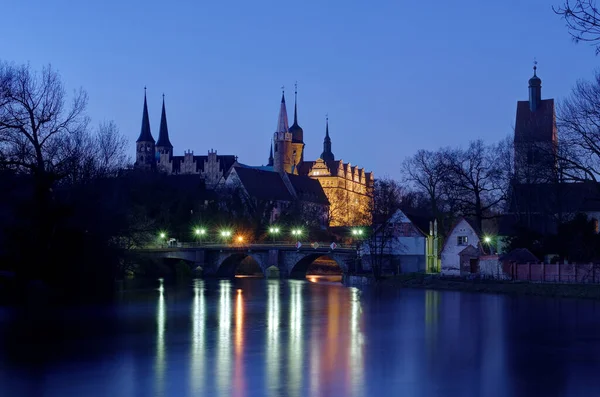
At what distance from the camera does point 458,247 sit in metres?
65.8

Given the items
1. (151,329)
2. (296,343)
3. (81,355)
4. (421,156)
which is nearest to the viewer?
(81,355)

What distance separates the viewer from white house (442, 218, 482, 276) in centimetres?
6375

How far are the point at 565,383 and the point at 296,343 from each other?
10179 mm

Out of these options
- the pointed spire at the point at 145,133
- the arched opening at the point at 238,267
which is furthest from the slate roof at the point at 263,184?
the arched opening at the point at 238,267

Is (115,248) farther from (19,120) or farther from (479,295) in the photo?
(479,295)

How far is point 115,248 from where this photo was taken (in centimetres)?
5856

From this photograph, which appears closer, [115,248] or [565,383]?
[565,383]

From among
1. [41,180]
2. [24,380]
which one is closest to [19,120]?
[41,180]

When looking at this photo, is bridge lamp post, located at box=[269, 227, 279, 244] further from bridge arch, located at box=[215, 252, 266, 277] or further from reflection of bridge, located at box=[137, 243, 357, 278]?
reflection of bridge, located at box=[137, 243, 357, 278]

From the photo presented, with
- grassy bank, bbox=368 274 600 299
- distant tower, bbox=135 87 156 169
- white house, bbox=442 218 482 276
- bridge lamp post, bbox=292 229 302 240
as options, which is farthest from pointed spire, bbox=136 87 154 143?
white house, bbox=442 218 482 276

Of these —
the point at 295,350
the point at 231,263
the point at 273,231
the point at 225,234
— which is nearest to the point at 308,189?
the point at 273,231

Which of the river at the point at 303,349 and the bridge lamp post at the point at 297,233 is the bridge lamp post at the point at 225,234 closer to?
the bridge lamp post at the point at 297,233

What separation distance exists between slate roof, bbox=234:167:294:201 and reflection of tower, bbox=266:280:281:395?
97253mm

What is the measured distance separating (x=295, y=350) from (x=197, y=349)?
3157 millimetres
